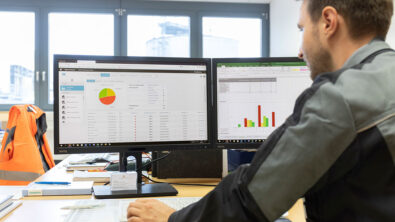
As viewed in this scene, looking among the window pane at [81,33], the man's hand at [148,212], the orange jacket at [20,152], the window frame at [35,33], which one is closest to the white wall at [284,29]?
the window pane at [81,33]

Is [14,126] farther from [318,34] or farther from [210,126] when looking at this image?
[318,34]

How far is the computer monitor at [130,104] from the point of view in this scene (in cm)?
124

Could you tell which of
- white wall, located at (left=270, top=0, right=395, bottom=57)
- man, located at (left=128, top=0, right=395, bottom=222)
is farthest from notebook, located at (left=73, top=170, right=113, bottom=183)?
white wall, located at (left=270, top=0, right=395, bottom=57)

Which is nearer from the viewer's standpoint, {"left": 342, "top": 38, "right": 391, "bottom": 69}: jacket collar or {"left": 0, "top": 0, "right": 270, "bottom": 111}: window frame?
{"left": 342, "top": 38, "right": 391, "bottom": 69}: jacket collar

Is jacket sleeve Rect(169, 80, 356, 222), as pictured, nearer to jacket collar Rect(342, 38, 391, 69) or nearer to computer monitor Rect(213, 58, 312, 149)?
jacket collar Rect(342, 38, 391, 69)

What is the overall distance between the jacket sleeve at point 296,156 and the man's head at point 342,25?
181 mm

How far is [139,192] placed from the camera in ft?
3.98

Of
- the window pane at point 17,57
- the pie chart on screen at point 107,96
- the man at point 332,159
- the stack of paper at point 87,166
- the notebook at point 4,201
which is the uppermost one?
the window pane at point 17,57

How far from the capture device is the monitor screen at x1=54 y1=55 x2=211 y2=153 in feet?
4.06

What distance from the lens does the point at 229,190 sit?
1.98 ft

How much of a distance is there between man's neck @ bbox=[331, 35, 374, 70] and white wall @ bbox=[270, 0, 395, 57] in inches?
Answer: 120

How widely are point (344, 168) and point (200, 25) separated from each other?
13.6 feet

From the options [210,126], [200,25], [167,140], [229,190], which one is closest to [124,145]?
[167,140]

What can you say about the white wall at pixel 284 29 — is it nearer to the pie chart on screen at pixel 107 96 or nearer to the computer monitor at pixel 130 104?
the computer monitor at pixel 130 104
